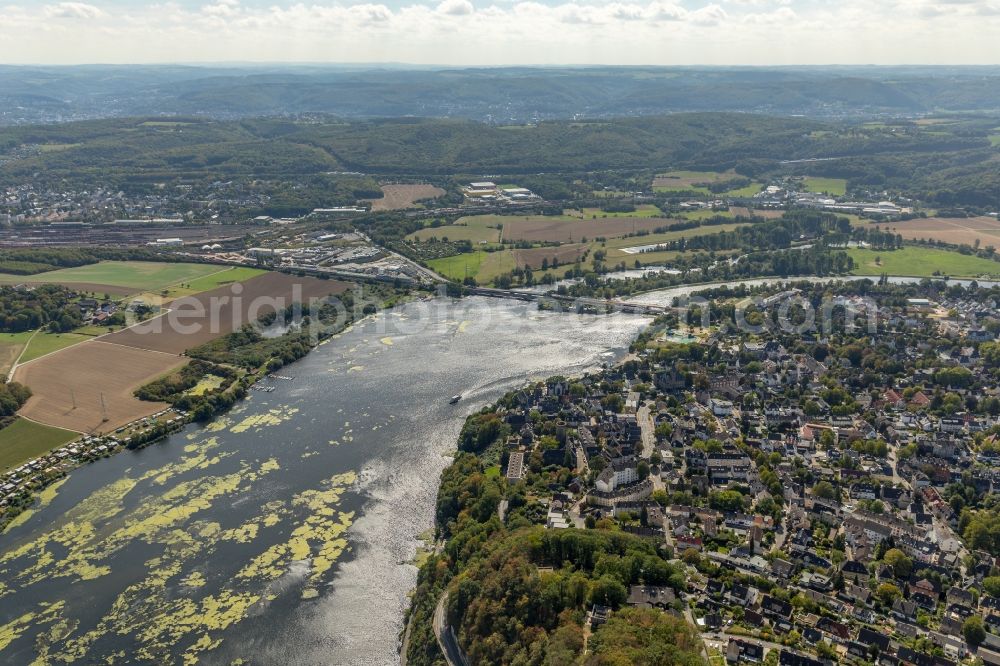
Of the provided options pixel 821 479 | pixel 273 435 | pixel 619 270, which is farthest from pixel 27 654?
pixel 619 270

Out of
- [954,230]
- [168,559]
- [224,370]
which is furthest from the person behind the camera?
[954,230]

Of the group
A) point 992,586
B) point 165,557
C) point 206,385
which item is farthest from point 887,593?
point 206,385

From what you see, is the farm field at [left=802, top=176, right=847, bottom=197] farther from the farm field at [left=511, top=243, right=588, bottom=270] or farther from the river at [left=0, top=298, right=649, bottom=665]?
the river at [left=0, top=298, right=649, bottom=665]

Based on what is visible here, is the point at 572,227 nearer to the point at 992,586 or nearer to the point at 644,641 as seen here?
the point at 992,586

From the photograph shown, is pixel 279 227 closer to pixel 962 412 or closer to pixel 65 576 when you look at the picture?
pixel 65 576

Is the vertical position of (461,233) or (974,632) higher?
(461,233)

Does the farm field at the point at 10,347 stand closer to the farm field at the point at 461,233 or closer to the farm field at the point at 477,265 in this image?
the farm field at the point at 477,265

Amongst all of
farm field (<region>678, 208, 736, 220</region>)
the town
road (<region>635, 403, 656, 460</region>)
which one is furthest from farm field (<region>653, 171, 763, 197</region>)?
road (<region>635, 403, 656, 460</region>)
